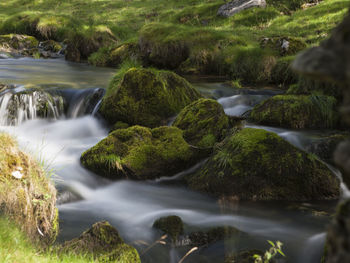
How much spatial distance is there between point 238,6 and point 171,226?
61.1ft

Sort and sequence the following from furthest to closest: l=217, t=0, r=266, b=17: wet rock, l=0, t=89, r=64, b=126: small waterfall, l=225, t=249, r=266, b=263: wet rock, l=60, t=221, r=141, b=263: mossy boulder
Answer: l=217, t=0, r=266, b=17: wet rock → l=0, t=89, r=64, b=126: small waterfall → l=225, t=249, r=266, b=263: wet rock → l=60, t=221, r=141, b=263: mossy boulder

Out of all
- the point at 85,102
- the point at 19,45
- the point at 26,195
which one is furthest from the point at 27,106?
the point at 19,45

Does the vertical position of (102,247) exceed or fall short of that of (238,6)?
it falls short

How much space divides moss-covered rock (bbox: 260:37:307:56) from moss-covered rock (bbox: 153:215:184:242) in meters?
8.70

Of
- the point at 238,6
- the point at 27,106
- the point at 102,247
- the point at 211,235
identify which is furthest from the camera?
the point at 238,6

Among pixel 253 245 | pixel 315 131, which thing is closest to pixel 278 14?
pixel 315 131

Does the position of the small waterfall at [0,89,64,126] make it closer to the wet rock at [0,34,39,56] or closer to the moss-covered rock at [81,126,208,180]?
the moss-covered rock at [81,126,208,180]

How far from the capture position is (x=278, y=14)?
63.1 feet

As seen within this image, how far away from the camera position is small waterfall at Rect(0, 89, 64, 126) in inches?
341

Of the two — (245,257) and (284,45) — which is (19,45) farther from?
(245,257)

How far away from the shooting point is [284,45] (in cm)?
1181

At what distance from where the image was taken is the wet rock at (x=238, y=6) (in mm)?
20344

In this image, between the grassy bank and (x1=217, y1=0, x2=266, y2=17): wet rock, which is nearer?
the grassy bank

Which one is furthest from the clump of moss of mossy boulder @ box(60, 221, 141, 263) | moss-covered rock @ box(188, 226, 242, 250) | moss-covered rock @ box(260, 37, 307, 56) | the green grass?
the green grass
